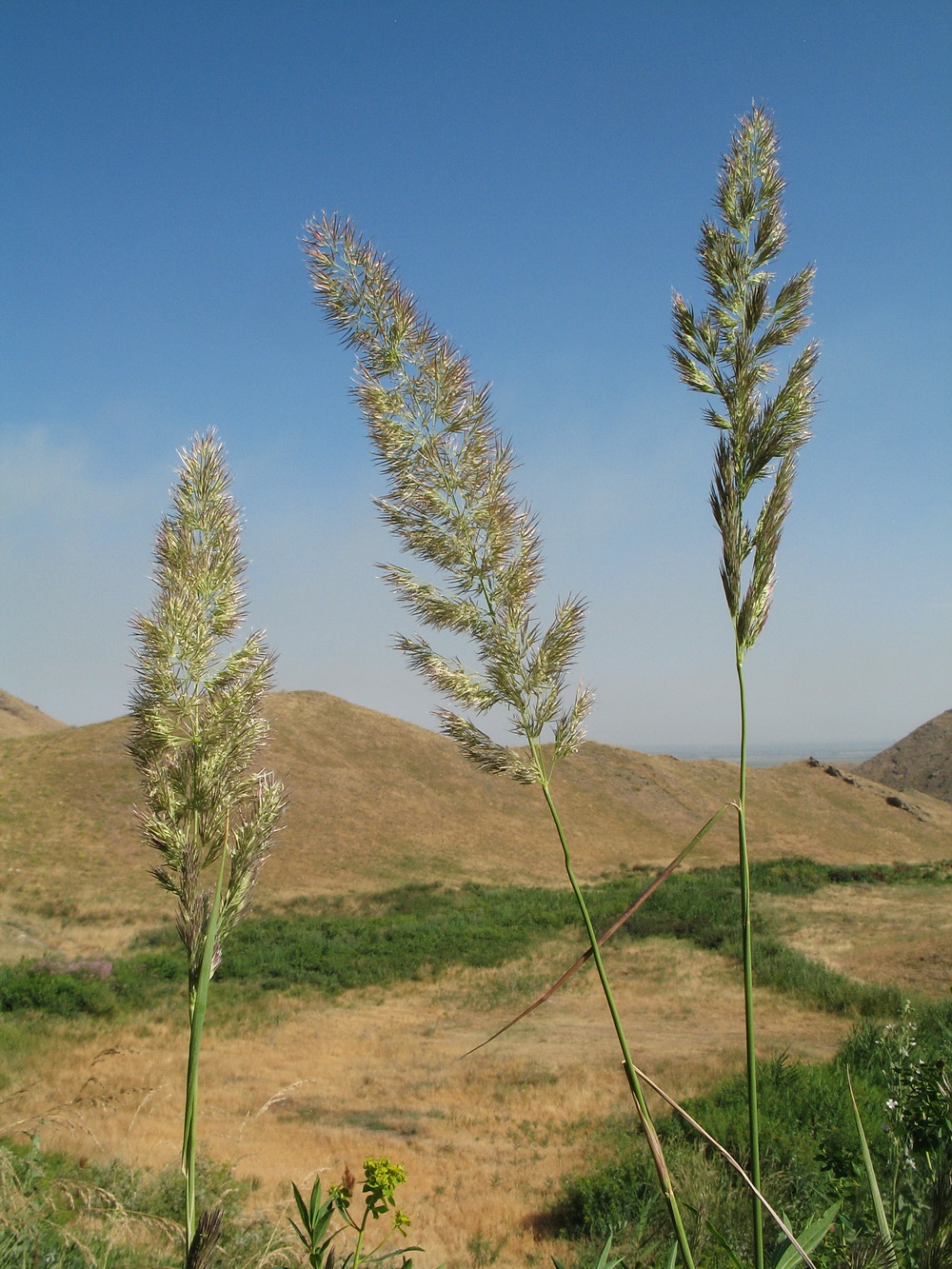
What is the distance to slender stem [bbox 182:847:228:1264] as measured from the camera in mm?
1331

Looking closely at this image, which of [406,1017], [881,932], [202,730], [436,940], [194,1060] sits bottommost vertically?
[406,1017]

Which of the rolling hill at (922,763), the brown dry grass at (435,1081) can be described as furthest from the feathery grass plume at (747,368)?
the rolling hill at (922,763)

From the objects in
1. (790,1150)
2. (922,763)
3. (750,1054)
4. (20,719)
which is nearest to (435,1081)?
(790,1150)

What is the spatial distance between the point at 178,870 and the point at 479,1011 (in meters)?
16.7

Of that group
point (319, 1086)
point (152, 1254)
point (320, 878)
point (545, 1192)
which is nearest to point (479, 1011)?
point (319, 1086)

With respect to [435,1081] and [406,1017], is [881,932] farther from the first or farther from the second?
[435,1081]

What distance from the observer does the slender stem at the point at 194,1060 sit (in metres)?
1.33

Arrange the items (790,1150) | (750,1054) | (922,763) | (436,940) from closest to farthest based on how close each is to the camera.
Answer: (750,1054) → (790,1150) → (436,940) → (922,763)

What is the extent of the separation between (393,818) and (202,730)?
42.3 meters

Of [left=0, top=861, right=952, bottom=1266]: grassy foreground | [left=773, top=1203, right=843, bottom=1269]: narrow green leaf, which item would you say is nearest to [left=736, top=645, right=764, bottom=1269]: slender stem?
[left=773, top=1203, right=843, bottom=1269]: narrow green leaf

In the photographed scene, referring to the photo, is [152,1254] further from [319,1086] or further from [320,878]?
[320,878]

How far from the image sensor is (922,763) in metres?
75.8

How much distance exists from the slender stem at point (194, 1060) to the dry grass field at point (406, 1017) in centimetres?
20

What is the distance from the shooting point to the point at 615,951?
21.3m
